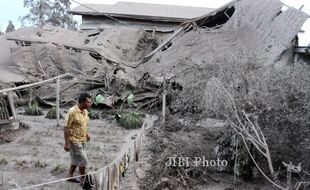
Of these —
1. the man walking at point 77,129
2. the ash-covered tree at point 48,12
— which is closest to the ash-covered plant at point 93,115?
the man walking at point 77,129

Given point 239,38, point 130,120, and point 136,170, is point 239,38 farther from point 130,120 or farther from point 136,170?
point 136,170

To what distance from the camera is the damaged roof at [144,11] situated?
21992mm

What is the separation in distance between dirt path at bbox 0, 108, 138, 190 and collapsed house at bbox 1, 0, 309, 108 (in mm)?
2870

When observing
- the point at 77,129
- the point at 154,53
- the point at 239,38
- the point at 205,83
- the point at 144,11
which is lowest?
the point at 77,129

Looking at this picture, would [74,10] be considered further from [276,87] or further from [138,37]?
[276,87]

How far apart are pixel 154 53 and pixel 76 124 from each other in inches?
428

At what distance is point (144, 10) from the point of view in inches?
945

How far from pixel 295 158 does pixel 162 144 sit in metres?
3.04

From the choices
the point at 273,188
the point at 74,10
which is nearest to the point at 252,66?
the point at 273,188

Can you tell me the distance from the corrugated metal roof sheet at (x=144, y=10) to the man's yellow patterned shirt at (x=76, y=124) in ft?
47.4

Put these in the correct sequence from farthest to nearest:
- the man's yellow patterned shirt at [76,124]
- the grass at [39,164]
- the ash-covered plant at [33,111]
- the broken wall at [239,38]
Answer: the broken wall at [239,38] < the ash-covered plant at [33,111] < the grass at [39,164] < the man's yellow patterned shirt at [76,124]

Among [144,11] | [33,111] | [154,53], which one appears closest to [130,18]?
[144,11]

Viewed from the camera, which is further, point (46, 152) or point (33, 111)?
point (33, 111)
